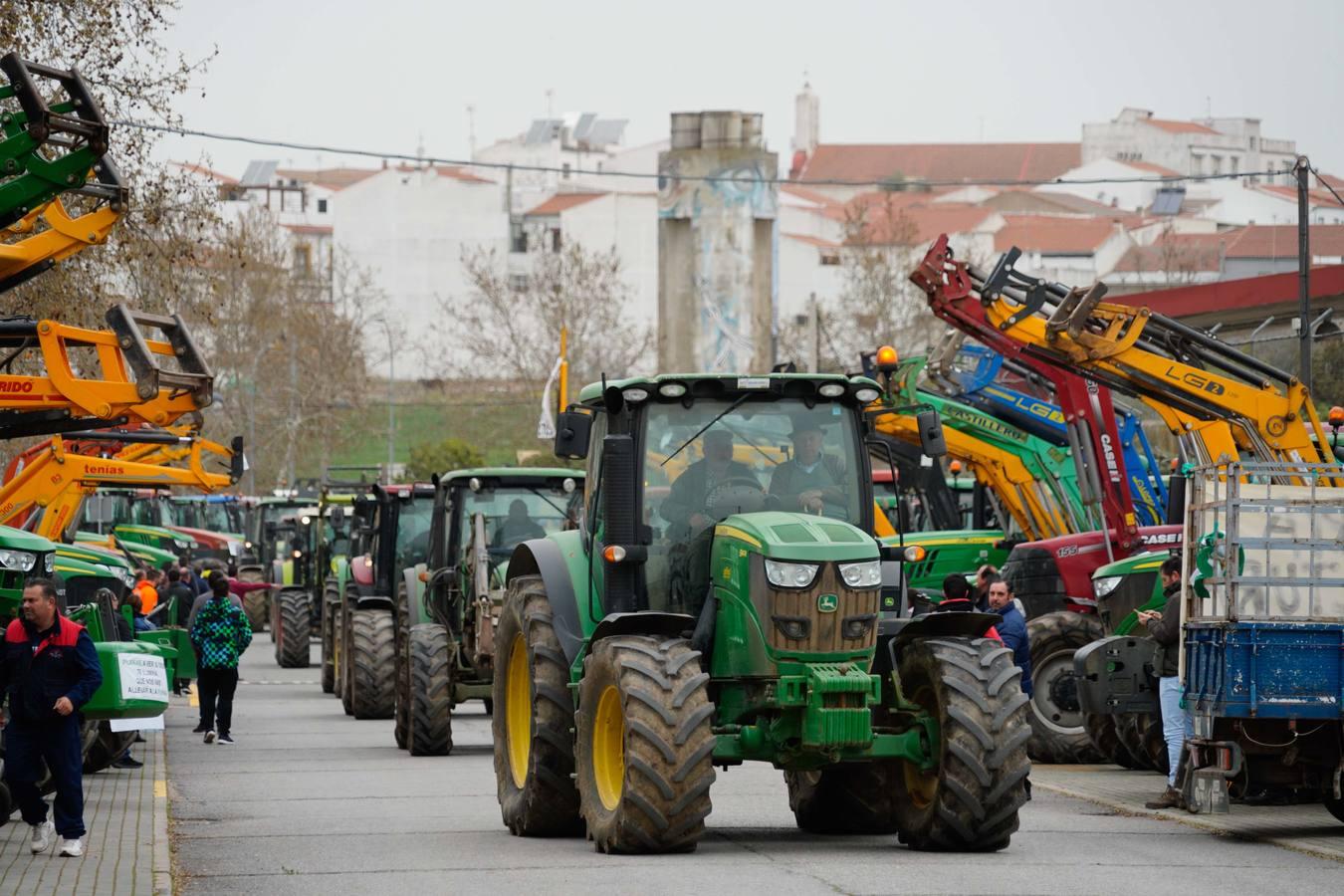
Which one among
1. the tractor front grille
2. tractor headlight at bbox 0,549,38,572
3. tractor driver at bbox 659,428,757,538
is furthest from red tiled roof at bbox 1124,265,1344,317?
the tractor front grille

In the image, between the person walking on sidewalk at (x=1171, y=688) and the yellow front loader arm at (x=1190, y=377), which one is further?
the yellow front loader arm at (x=1190, y=377)

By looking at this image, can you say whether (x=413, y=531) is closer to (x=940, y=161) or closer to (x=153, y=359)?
→ (x=153, y=359)

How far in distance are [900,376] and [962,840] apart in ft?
48.3

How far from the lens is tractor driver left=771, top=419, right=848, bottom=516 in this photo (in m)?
13.5

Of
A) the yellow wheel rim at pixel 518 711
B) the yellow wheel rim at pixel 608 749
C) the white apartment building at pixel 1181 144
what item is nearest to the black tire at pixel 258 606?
the yellow wheel rim at pixel 518 711

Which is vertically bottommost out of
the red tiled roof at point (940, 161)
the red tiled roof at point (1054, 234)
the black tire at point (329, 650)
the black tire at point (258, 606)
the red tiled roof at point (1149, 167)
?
the black tire at point (258, 606)

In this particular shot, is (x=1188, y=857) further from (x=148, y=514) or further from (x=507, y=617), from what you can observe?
(x=148, y=514)

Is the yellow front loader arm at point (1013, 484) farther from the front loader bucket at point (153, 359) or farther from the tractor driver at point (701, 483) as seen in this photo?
the tractor driver at point (701, 483)

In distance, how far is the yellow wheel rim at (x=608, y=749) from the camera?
1282cm

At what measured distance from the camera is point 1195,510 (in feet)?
49.2

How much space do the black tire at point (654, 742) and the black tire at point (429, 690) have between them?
7.56 m

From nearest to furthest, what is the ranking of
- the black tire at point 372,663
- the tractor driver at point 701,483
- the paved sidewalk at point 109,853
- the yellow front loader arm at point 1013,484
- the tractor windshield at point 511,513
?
the paved sidewalk at point 109,853, the tractor driver at point 701,483, the tractor windshield at point 511,513, the black tire at point 372,663, the yellow front loader arm at point 1013,484

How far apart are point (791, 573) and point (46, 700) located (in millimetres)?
4246

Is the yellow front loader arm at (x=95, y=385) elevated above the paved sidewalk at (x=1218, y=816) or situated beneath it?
elevated above
